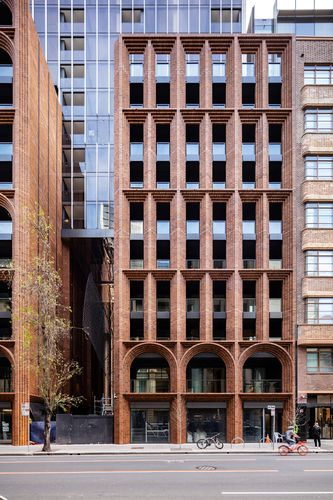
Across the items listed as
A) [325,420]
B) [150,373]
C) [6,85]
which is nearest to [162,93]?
[6,85]

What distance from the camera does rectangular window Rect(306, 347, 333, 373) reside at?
44.8 metres

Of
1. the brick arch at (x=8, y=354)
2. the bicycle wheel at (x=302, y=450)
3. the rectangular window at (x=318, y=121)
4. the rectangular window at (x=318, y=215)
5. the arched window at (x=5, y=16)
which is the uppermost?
the arched window at (x=5, y=16)

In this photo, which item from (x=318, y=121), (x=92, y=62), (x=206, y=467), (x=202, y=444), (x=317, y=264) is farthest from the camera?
(x=92, y=62)

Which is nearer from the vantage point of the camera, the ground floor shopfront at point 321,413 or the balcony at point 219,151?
the ground floor shopfront at point 321,413

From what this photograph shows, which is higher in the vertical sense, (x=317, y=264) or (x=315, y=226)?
(x=315, y=226)

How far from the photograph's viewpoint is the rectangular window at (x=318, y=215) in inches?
1791

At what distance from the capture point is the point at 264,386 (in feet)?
147

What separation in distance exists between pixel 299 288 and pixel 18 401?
2095 centimetres

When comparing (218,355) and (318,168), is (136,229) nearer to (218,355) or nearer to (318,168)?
(218,355)

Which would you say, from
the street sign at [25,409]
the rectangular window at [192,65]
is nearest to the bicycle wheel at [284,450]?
the street sign at [25,409]

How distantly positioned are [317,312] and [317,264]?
3.42 m

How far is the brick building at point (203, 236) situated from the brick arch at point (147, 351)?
0.08 metres

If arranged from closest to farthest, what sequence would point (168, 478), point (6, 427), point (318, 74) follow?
point (168, 478) → point (6, 427) → point (318, 74)

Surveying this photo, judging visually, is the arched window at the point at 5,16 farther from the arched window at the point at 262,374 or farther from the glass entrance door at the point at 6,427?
the arched window at the point at 262,374
